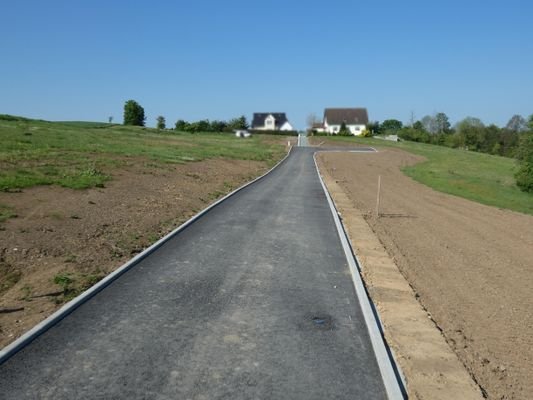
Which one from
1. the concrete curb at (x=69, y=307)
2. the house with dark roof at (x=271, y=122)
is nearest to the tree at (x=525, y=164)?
the concrete curb at (x=69, y=307)

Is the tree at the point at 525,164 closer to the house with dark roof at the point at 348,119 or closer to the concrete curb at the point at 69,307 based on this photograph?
the concrete curb at the point at 69,307

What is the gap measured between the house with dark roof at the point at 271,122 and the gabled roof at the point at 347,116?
15410mm

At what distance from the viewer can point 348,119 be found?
125m

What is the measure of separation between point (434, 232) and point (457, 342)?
9935mm

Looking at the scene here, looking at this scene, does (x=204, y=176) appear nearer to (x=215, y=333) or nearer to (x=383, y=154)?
(x=215, y=333)

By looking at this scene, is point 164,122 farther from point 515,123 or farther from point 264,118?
point 515,123

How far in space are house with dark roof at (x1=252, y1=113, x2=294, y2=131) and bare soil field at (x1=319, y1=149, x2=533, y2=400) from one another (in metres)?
112

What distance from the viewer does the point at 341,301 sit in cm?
862

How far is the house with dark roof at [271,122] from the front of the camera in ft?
450

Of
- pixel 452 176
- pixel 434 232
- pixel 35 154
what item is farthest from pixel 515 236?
pixel 452 176

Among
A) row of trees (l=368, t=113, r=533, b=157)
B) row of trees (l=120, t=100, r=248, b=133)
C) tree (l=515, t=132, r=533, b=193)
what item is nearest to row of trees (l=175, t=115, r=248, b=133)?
row of trees (l=120, t=100, r=248, b=133)

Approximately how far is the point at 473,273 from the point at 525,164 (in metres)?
29.3

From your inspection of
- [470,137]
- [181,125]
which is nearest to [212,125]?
[181,125]

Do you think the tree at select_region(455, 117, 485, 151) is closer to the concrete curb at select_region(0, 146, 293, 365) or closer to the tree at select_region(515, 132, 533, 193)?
the tree at select_region(515, 132, 533, 193)
